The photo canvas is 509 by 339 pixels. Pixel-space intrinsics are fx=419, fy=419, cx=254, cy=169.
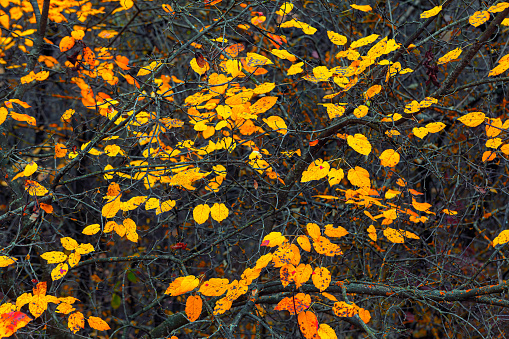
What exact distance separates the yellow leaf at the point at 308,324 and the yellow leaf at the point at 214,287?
394 millimetres

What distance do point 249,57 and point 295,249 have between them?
99 cm

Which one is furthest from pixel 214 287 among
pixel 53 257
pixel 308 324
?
pixel 53 257

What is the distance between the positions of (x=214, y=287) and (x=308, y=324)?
1.60 ft

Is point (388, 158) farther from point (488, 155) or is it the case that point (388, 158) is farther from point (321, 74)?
point (488, 155)

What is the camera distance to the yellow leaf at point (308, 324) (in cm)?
199

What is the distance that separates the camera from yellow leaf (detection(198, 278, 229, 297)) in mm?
2045

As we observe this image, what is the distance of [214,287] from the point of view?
2064 millimetres

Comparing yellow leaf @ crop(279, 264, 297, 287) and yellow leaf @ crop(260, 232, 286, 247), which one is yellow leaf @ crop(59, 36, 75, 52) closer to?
yellow leaf @ crop(260, 232, 286, 247)

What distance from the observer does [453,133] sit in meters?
3.94

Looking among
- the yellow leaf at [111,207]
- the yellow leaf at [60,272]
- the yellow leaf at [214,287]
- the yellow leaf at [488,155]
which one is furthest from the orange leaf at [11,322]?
the yellow leaf at [488,155]

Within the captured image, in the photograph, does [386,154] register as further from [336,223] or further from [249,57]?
[336,223]

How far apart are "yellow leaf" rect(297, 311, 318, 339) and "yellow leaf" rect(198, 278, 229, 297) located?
1.29 ft

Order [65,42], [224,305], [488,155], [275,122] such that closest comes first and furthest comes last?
[224,305]
[275,122]
[488,155]
[65,42]

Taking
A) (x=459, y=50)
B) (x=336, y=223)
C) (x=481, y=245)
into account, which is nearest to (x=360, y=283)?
(x=336, y=223)
